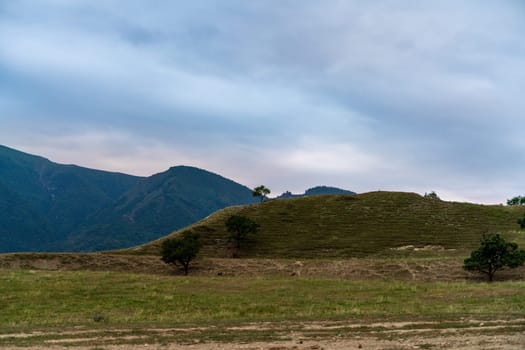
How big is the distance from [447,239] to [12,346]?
81478mm

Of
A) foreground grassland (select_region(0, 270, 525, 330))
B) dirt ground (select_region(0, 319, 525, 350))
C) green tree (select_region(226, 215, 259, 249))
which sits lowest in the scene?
foreground grassland (select_region(0, 270, 525, 330))

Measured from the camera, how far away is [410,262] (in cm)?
6338

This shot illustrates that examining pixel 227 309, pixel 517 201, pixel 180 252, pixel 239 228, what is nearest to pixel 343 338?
pixel 227 309

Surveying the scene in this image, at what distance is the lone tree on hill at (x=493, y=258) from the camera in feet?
183

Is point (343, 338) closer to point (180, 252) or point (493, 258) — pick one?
point (493, 258)

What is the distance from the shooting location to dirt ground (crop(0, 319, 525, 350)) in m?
16.4

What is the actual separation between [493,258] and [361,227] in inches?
1658

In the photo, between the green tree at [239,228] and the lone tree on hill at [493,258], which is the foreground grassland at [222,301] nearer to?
the lone tree on hill at [493,258]

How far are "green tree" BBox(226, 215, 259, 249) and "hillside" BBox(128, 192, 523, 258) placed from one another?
1.90m

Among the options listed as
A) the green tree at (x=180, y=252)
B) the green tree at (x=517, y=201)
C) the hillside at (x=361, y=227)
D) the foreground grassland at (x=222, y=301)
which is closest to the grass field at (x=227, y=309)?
Answer: the foreground grassland at (x=222, y=301)

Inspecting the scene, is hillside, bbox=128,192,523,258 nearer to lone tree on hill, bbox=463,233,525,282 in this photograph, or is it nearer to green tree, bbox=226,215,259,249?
Result: green tree, bbox=226,215,259,249

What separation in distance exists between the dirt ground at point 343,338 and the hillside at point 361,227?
58.5 m

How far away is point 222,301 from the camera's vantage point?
1351 inches

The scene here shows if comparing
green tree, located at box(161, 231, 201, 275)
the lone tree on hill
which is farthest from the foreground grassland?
green tree, located at box(161, 231, 201, 275)
